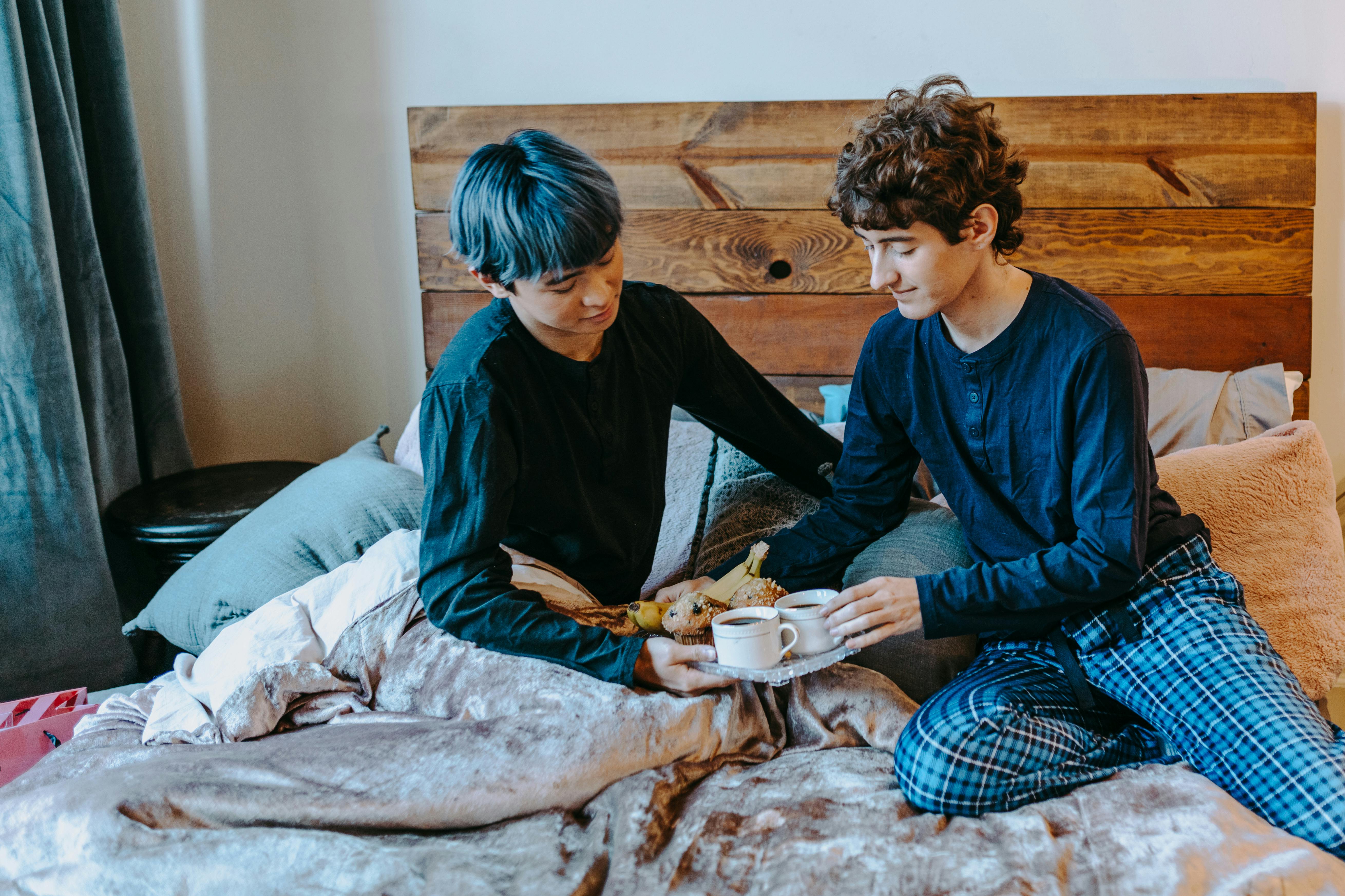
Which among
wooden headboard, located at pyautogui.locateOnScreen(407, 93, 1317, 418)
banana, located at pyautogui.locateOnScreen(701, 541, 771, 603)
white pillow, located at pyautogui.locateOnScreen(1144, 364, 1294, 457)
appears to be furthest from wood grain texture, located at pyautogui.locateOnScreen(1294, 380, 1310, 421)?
banana, located at pyautogui.locateOnScreen(701, 541, 771, 603)

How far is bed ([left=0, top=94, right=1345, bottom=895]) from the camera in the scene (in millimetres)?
910

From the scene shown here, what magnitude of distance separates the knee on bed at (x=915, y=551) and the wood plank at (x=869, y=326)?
61 centimetres

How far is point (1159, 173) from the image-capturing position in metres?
1.79

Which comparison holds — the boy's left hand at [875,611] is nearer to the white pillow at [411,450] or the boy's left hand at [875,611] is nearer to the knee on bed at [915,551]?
the knee on bed at [915,551]

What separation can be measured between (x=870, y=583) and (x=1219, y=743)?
414 millimetres

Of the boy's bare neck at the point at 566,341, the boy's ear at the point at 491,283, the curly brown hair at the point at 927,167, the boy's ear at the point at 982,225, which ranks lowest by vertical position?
the boy's bare neck at the point at 566,341

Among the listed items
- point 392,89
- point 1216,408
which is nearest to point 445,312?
point 392,89

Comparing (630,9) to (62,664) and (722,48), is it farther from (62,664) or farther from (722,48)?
(62,664)

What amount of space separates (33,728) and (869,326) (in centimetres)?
162

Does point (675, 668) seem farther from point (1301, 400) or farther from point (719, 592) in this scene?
point (1301, 400)

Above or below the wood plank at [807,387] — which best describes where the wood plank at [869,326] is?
above

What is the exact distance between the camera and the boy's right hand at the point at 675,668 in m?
1.11

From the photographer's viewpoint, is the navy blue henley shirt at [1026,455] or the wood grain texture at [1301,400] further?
the wood grain texture at [1301,400]

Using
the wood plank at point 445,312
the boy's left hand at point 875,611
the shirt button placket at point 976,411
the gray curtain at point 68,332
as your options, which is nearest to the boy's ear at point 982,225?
the shirt button placket at point 976,411
